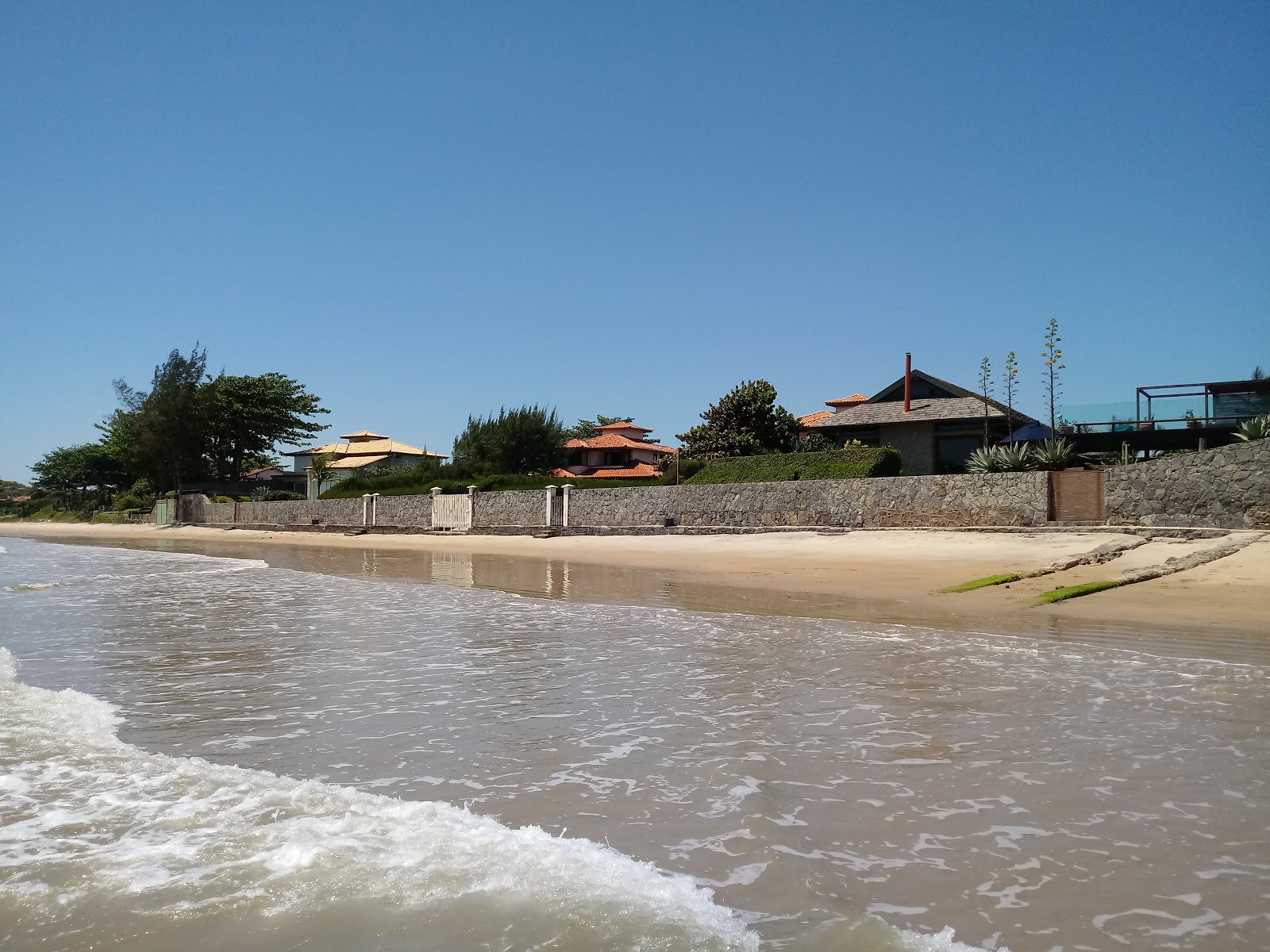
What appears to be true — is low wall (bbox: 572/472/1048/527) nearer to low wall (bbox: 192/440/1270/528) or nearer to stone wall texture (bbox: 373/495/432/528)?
low wall (bbox: 192/440/1270/528)

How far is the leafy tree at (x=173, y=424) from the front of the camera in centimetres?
5556

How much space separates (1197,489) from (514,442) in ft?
121

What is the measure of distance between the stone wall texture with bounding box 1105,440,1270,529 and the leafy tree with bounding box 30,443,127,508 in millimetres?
72982

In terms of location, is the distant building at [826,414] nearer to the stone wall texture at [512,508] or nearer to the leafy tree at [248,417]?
the stone wall texture at [512,508]

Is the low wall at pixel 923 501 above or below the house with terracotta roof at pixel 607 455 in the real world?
below

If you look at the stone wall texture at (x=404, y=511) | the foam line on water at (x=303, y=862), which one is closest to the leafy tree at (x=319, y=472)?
the stone wall texture at (x=404, y=511)

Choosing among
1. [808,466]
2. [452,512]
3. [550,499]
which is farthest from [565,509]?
[808,466]

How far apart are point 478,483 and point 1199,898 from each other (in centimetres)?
3649

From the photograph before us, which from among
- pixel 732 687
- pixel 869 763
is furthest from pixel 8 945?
pixel 732 687

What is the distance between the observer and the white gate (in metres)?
36.2

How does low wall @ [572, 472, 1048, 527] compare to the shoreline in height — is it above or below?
above

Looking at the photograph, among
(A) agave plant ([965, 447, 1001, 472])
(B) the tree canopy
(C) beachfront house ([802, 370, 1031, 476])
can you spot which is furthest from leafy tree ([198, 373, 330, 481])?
(A) agave plant ([965, 447, 1001, 472])

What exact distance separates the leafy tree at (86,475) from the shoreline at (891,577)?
5611 cm

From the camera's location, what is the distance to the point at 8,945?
3141 millimetres
